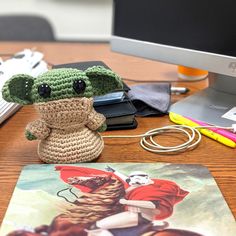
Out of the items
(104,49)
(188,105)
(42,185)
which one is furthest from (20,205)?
(104,49)

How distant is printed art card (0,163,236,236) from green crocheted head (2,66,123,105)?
4.1 inches

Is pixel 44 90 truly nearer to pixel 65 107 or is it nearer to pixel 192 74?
pixel 65 107

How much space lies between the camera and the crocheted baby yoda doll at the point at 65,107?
21.7 inches

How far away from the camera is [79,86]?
553mm

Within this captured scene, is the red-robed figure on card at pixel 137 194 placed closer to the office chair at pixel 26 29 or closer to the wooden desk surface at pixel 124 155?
the wooden desk surface at pixel 124 155

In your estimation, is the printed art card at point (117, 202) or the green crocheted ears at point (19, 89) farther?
the green crocheted ears at point (19, 89)

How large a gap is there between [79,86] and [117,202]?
164mm

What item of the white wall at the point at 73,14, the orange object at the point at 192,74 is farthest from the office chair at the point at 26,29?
the orange object at the point at 192,74

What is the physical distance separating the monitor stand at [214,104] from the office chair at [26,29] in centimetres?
92

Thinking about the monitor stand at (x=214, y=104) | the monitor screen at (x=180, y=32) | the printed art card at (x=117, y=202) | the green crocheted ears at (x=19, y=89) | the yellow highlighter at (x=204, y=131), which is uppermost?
the monitor screen at (x=180, y=32)

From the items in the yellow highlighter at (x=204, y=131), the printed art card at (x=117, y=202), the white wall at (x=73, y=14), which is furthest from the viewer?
the white wall at (x=73, y=14)

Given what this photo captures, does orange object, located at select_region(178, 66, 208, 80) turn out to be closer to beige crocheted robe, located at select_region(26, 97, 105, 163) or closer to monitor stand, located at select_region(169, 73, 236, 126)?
monitor stand, located at select_region(169, 73, 236, 126)

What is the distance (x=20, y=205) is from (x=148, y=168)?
0.19 meters

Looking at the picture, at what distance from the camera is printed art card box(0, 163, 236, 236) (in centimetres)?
46
